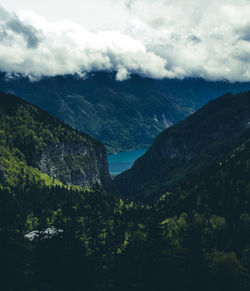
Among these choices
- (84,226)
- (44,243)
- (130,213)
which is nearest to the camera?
(44,243)

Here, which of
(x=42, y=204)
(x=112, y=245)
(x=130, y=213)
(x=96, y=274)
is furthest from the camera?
(x=42, y=204)

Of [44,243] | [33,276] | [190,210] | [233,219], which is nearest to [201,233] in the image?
[233,219]

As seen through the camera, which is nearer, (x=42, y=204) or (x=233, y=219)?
(x=233, y=219)

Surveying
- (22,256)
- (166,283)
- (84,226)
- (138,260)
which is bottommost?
(166,283)

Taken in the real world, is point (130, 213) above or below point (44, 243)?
above

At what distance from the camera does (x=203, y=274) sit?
287 feet

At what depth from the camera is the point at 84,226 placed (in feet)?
481

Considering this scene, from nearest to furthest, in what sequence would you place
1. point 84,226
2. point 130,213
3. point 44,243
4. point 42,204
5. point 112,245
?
point 44,243 < point 112,245 < point 84,226 < point 130,213 < point 42,204

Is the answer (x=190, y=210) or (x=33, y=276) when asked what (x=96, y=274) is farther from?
(x=190, y=210)

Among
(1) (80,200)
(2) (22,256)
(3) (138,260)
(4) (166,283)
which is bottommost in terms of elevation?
(4) (166,283)

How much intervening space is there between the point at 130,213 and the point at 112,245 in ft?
171

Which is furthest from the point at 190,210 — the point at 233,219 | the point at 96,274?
the point at 96,274

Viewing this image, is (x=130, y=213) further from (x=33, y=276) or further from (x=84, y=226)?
(x=33, y=276)

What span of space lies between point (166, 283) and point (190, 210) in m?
67.5
